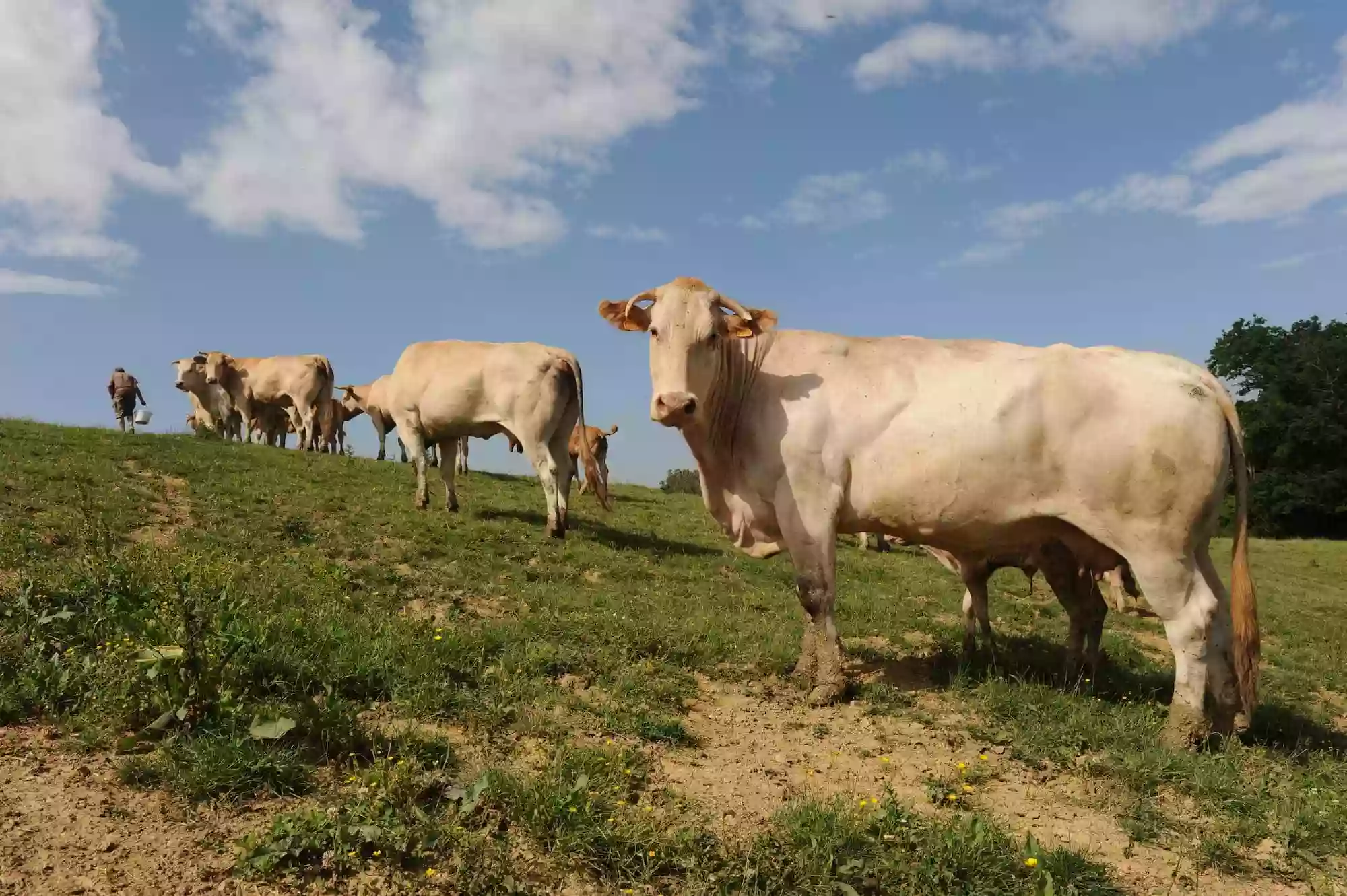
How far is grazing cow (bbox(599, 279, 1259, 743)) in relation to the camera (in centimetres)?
588

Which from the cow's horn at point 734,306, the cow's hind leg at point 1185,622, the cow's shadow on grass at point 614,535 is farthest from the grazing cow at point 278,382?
the cow's hind leg at point 1185,622

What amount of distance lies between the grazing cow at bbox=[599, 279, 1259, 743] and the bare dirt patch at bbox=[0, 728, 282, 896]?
13.3 ft

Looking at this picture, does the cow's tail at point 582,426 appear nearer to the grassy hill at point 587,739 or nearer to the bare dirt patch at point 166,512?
the grassy hill at point 587,739

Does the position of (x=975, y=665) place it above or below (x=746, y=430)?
below

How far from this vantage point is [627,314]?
743 centimetres

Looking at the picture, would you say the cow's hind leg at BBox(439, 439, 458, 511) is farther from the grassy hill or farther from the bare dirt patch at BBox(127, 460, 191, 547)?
the grassy hill

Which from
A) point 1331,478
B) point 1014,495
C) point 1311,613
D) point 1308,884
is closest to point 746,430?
point 1014,495

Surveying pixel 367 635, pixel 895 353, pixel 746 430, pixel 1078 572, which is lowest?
pixel 367 635

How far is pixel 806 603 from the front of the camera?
6.91 m

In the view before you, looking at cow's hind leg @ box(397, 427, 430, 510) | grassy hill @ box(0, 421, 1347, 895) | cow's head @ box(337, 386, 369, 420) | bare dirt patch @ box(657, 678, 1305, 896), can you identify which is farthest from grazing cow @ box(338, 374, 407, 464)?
bare dirt patch @ box(657, 678, 1305, 896)

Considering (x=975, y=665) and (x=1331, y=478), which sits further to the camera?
(x=1331, y=478)

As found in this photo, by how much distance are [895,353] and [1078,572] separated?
8.82ft

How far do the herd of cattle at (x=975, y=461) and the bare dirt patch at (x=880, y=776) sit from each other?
25.3 inches

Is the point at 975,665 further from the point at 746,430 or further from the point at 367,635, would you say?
the point at 367,635
